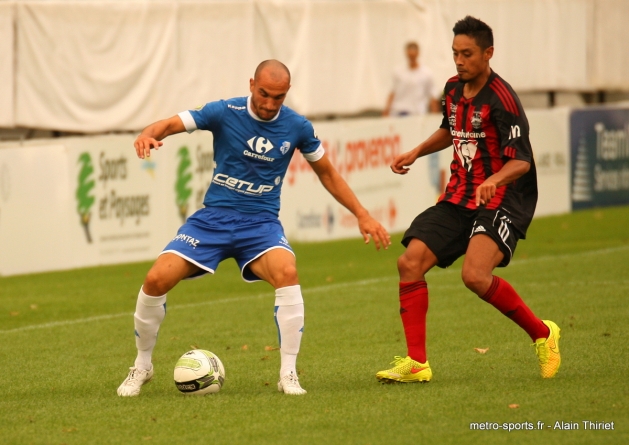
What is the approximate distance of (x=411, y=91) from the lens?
1866cm

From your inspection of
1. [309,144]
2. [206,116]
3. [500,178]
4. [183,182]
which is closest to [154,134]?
[206,116]

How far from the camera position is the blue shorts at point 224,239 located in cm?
694

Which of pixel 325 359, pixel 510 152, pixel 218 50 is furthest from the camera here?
pixel 218 50

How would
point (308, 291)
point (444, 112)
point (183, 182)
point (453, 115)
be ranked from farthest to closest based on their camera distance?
point (183, 182), point (308, 291), point (444, 112), point (453, 115)

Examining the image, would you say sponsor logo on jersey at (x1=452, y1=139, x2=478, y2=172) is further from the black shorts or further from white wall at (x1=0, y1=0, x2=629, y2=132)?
white wall at (x1=0, y1=0, x2=629, y2=132)

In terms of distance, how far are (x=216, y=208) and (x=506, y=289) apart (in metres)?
1.78

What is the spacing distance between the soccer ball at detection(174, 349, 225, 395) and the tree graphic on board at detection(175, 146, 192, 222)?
25.2ft

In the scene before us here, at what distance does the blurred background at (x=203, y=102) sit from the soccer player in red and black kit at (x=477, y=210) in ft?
22.5

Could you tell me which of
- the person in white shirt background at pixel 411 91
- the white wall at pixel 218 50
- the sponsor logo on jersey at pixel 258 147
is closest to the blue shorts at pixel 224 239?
the sponsor logo on jersey at pixel 258 147

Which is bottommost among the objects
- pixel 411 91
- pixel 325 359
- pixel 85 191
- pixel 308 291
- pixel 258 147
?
pixel 325 359

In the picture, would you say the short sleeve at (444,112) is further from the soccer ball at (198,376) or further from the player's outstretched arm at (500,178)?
the soccer ball at (198,376)

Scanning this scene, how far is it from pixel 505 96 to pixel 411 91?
11664 mm

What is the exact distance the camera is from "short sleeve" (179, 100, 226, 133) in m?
6.91

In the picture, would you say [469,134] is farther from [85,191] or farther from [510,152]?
[85,191]
